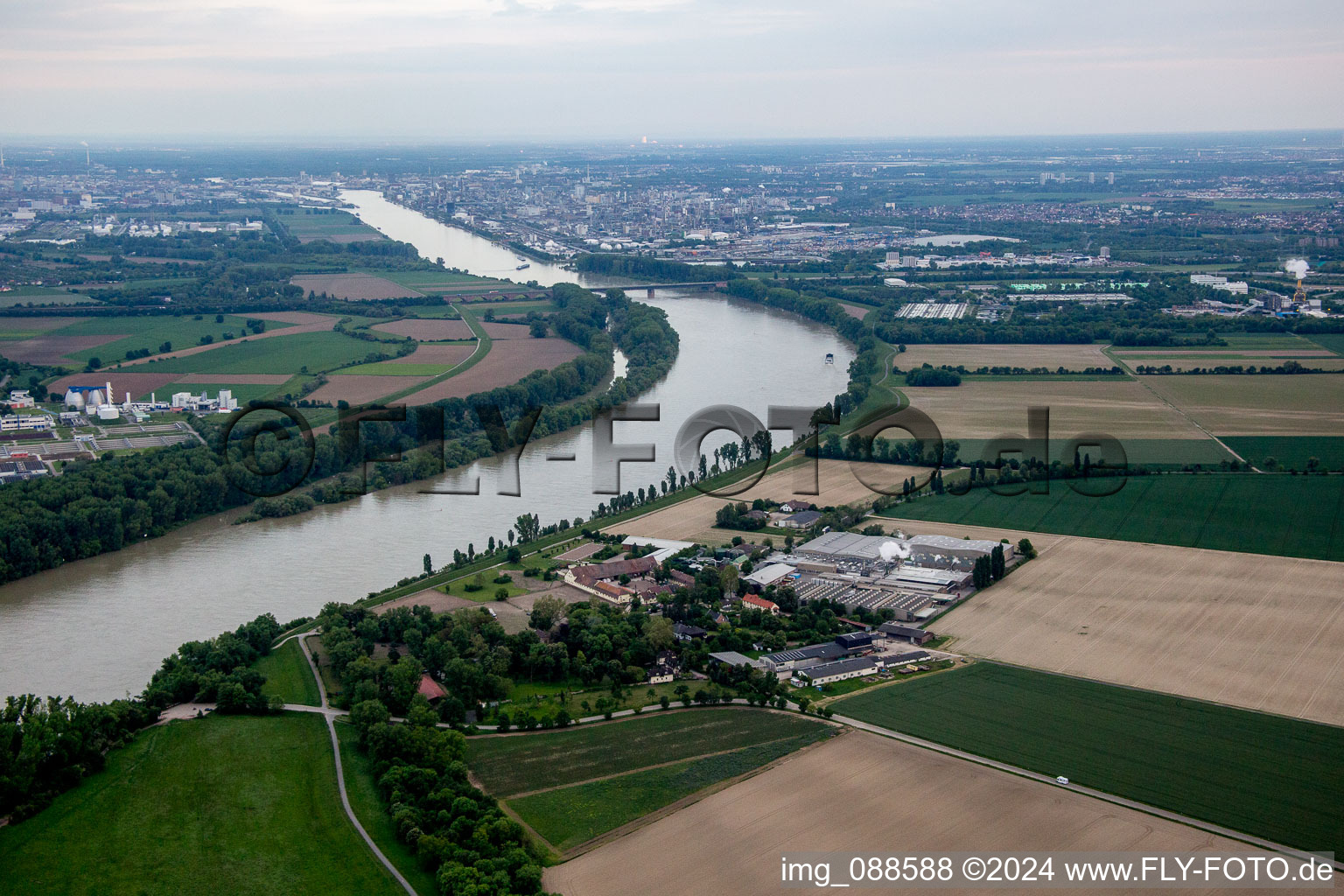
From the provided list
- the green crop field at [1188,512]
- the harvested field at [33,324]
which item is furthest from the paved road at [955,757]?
the harvested field at [33,324]

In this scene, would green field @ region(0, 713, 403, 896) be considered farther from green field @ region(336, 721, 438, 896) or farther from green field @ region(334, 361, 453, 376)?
green field @ region(334, 361, 453, 376)

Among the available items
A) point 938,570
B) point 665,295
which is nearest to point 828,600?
point 938,570

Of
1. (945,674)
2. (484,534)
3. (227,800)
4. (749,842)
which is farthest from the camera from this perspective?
(484,534)

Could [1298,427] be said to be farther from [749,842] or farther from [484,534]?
[749,842]

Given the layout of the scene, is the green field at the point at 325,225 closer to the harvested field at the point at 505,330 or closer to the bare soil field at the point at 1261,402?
the harvested field at the point at 505,330

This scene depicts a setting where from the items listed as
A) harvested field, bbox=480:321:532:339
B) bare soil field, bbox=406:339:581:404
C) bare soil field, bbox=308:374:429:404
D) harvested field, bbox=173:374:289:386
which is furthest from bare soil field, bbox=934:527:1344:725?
harvested field, bbox=480:321:532:339
